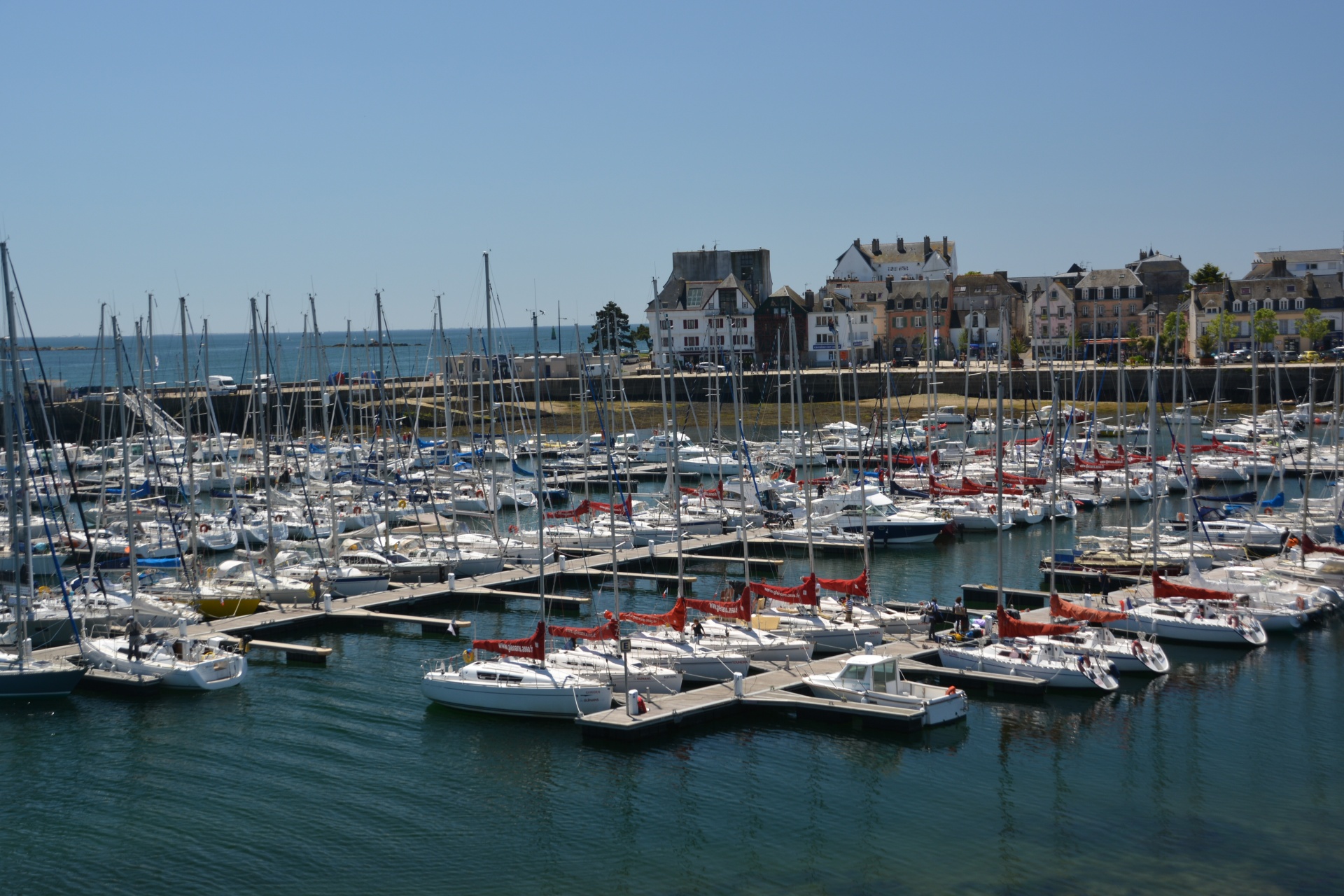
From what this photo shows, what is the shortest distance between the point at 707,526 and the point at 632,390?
196 feet

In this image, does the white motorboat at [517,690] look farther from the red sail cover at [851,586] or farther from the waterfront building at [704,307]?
the waterfront building at [704,307]

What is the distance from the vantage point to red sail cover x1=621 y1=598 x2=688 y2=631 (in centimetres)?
3681

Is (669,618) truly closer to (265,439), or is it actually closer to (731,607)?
(731,607)

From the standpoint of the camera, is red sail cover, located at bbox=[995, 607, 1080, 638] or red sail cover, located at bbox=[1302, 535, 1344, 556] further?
red sail cover, located at bbox=[1302, 535, 1344, 556]

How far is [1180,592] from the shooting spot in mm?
40156

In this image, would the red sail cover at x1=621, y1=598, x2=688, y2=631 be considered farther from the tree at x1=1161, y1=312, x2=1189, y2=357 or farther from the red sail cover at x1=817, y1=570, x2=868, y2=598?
the tree at x1=1161, y1=312, x2=1189, y2=357

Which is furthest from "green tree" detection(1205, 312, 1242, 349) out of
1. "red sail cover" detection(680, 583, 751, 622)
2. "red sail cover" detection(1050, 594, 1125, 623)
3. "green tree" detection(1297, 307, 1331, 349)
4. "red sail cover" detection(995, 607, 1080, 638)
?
"red sail cover" detection(680, 583, 751, 622)

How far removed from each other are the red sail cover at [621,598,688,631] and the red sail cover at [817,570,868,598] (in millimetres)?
4048

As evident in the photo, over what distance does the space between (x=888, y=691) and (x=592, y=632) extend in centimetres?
804

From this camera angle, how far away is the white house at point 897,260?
142 meters

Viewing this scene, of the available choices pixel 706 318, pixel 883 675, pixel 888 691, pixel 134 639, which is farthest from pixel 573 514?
pixel 706 318

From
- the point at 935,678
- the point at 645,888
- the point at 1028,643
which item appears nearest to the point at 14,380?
the point at 645,888

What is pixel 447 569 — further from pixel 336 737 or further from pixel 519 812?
pixel 519 812

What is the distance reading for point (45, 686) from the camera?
35500 mm
